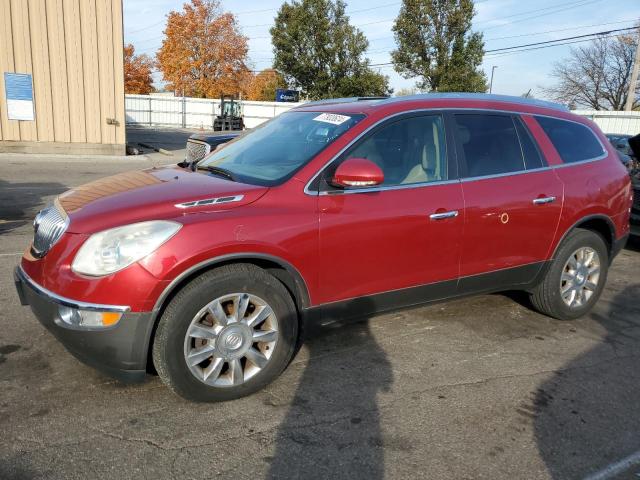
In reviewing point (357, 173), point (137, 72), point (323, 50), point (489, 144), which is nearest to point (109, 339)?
point (357, 173)

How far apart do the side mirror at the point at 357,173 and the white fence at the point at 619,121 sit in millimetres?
27680

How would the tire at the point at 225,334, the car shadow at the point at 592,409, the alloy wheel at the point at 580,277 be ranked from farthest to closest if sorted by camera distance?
the alloy wheel at the point at 580,277 < the tire at the point at 225,334 < the car shadow at the point at 592,409

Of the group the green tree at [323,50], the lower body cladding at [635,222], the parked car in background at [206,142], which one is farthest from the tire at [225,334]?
the green tree at [323,50]

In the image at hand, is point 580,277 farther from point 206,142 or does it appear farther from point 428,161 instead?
point 206,142

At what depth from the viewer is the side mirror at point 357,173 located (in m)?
3.18

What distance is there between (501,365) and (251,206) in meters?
2.09

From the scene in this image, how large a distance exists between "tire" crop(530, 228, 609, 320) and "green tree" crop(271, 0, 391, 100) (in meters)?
32.7

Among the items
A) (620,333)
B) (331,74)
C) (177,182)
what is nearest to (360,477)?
(177,182)

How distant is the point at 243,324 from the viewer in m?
3.04

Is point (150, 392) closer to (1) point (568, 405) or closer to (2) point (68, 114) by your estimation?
(1) point (568, 405)

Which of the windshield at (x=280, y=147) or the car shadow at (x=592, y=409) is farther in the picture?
the windshield at (x=280, y=147)

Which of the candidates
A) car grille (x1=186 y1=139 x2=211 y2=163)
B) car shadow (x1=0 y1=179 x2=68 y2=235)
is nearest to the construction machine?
car shadow (x1=0 y1=179 x2=68 y2=235)

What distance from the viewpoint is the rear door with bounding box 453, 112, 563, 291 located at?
3.83 meters

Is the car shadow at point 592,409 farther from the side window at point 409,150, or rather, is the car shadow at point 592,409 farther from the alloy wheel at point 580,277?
the side window at point 409,150
